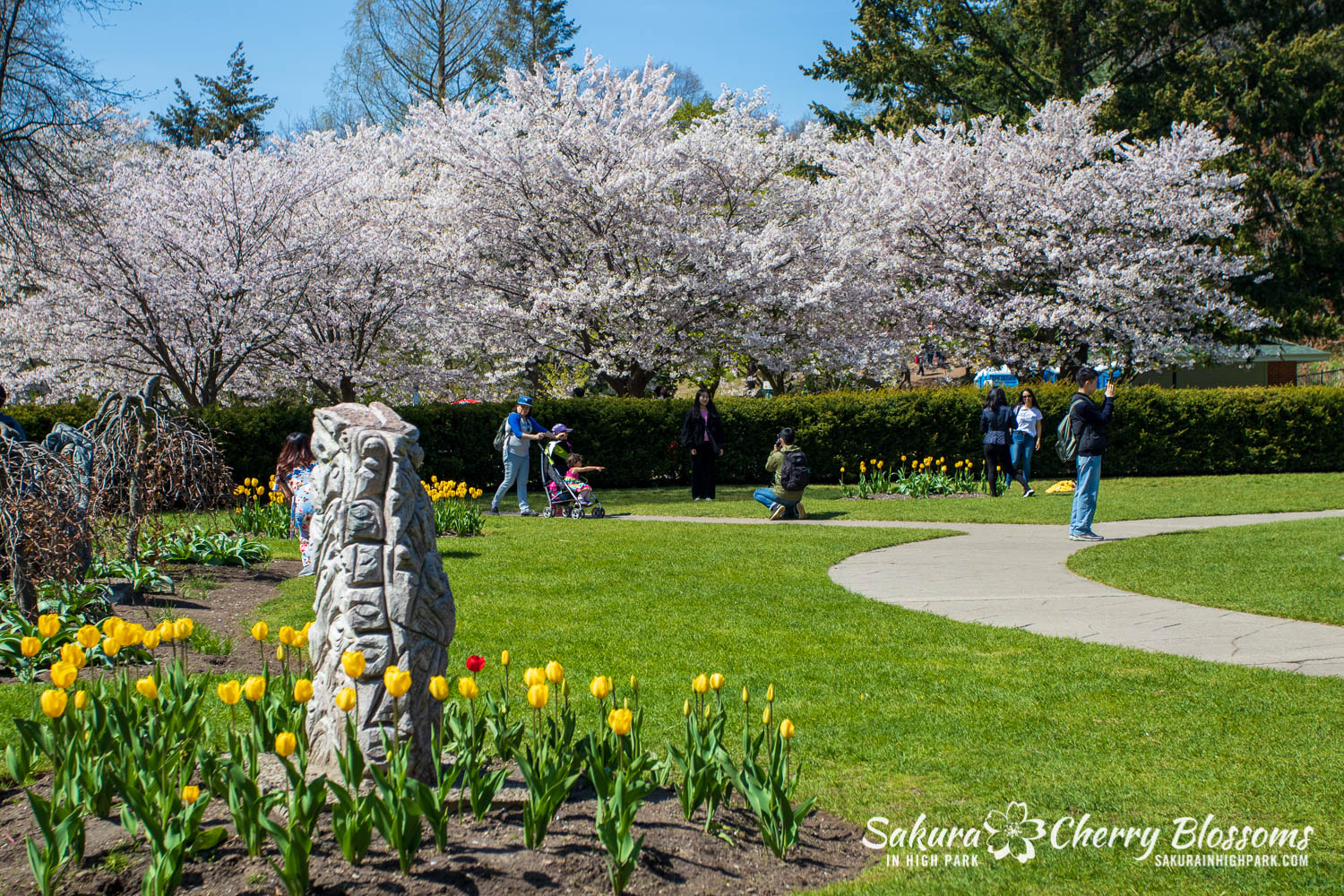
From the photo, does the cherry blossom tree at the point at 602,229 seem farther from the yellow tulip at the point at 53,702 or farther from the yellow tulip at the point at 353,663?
the yellow tulip at the point at 53,702

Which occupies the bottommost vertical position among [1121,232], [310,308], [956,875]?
[956,875]

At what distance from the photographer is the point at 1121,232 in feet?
82.5

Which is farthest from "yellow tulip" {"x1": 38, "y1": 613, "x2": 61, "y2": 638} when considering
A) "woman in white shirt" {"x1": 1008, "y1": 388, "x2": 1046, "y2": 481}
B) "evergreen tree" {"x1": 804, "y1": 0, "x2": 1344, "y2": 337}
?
"evergreen tree" {"x1": 804, "y1": 0, "x2": 1344, "y2": 337}

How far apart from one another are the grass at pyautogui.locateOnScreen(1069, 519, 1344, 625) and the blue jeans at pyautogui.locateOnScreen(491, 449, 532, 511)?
731cm

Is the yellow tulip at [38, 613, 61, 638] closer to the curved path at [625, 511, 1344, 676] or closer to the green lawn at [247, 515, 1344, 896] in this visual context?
the green lawn at [247, 515, 1344, 896]

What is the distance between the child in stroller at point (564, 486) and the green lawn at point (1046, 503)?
1.03 meters

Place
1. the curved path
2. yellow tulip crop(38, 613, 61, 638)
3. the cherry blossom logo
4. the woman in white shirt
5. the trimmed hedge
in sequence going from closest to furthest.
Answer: the cherry blossom logo, yellow tulip crop(38, 613, 61, 638), the curved path, the woman in white shirt, the trimmed hedge

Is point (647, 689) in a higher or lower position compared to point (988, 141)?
lower

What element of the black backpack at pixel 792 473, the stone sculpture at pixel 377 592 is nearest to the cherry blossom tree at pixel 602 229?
the black backpack at pixel 792 473

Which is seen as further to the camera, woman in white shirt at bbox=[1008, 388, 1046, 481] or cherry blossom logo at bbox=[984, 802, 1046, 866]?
woman in white shirt at bbox=[1008, 388, 1046, 481]

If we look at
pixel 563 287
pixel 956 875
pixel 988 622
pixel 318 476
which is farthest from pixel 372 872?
pixel 563 287

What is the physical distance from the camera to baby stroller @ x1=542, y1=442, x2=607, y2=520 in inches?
543

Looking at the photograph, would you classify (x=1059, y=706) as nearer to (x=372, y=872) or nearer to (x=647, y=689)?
(x=647, y=689)

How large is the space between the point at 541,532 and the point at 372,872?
346 inches
